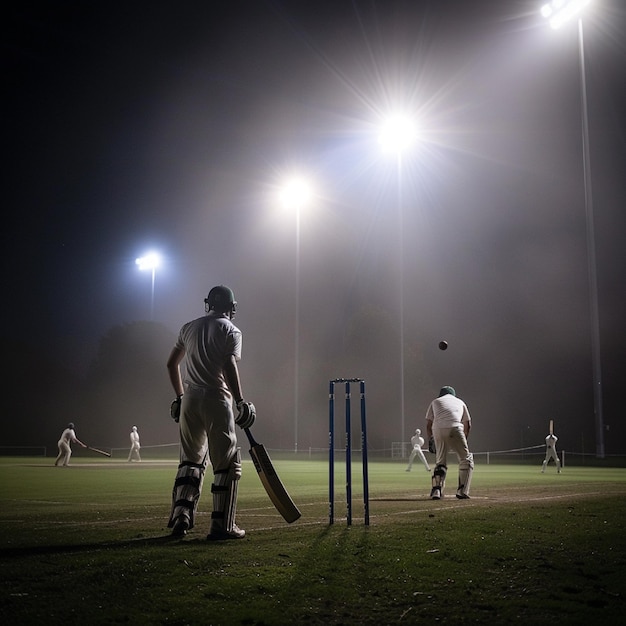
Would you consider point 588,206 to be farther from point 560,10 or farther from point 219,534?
point 219,534

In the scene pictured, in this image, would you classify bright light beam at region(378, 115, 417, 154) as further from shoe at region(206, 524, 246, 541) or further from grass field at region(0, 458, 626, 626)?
shoe at region(206, 524, 246, 541)

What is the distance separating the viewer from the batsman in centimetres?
Answer: 832

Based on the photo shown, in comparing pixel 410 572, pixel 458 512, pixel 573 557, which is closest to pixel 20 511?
pixel 458 512

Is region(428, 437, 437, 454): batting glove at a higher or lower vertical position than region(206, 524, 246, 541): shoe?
higher

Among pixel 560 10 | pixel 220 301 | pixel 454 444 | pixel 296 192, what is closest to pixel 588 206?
pixel 560 10

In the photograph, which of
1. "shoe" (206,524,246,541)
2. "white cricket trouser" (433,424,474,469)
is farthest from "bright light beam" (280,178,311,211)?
"shoe" (206,524,246,541)

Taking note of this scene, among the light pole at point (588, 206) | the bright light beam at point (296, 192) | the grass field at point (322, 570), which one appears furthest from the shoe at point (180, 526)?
the bright light beam at point (296, 192)

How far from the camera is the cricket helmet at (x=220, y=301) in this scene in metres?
9.09

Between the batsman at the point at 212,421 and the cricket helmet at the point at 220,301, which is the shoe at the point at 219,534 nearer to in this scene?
the batsman at the point at 212,421

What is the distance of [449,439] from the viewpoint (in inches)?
594

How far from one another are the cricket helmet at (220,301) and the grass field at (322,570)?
107 inches

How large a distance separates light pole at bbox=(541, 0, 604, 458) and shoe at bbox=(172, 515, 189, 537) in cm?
3492

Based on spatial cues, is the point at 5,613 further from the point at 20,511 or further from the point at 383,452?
the point at 383,452

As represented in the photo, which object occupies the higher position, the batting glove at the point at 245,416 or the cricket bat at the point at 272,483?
the batting glove at the point at 245,416
